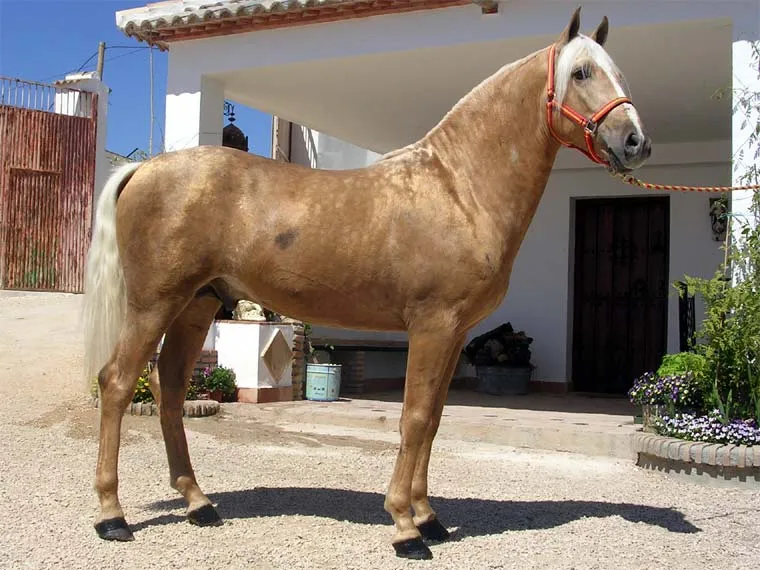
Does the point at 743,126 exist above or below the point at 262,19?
below

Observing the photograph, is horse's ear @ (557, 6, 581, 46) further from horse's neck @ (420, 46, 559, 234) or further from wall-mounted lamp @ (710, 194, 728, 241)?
wall-mounted lamp @ (710, 194, 728, 241)

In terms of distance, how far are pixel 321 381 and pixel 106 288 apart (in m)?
4.99

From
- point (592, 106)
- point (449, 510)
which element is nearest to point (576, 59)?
point (592, 106)

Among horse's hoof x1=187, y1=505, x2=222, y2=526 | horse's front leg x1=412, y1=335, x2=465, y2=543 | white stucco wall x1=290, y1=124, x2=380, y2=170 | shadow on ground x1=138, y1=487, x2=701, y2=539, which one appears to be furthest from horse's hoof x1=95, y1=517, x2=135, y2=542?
white stucco wall x1=290, y1=124, x2=380, y2=170

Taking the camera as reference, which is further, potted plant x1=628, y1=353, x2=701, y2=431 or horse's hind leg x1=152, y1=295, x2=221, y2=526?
potted plant x1=628, y1=353, x2=701, y2=431

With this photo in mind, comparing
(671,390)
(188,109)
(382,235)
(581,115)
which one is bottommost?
(671,390)

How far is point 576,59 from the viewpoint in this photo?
362 cm

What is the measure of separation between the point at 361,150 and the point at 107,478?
31.7 ft

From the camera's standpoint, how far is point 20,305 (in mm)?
14930

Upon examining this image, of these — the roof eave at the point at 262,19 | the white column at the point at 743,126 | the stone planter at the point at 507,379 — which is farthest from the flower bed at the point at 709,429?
the stone planter at the point at 507,379

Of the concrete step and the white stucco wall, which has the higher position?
the white stucco wall

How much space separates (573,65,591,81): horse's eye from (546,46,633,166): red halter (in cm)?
11

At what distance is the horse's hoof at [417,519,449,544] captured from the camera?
3.82 meters

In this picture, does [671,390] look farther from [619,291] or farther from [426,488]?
[619,291]
